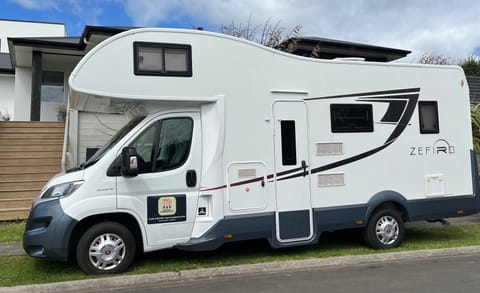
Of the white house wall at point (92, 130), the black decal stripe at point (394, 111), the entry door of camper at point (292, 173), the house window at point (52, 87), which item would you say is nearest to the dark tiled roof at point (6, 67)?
the house window at point (52, 87)

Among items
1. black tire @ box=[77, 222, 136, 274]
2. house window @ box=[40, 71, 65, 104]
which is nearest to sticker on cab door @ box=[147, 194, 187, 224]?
black tire @ box=[77, 222, 136, 274]

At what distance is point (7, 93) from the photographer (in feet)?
79.5

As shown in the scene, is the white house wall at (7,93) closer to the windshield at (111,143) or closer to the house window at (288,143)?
the windshield at (111,143)

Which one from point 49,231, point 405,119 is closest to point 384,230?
point 405,119

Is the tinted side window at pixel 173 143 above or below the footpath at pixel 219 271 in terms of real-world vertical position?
above

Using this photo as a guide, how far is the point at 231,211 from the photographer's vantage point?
657 centimetres

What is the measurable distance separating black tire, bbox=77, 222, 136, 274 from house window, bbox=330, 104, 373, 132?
11.8 ft

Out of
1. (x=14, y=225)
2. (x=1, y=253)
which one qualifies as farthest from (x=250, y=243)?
(x=14, y=225)

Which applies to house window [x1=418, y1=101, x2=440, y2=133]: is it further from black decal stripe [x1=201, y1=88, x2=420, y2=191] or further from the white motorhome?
black decal stripe [x1=201, y1=88, x2=420, y2=191]

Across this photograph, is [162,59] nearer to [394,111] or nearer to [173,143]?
[173,143]

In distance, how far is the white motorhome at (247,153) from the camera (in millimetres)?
6035

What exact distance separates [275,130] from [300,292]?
2469 mm

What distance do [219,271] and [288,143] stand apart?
217 centimetres

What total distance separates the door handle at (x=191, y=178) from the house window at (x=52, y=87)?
45.6ft
